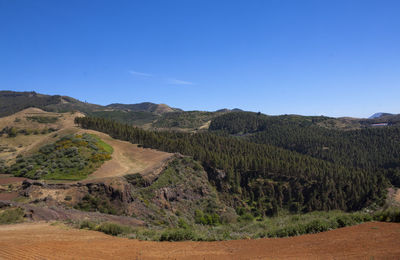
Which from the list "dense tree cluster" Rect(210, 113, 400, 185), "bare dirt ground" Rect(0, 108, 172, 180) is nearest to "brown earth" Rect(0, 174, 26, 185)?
"bare dirt ground" Rect(0, 108, 172, 180)

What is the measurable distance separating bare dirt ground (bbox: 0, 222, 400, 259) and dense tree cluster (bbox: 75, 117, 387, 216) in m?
47.1

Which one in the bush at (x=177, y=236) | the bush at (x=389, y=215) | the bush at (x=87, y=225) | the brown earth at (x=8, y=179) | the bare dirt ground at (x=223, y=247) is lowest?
the brown earth at (x=8, y=179)

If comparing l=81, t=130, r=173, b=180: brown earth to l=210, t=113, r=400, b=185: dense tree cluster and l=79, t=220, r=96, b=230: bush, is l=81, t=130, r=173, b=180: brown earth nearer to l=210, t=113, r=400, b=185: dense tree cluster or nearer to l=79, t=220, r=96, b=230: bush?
l=79, t=220, r=96, b=230: bush

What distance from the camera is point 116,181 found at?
3509 cm

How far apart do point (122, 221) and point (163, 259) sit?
12008 millimetres

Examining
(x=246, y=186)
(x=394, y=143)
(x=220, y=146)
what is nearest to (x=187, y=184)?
(x=246, y=186)

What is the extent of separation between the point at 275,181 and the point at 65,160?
2292 inches

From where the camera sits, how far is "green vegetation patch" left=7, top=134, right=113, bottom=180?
3959 centimetres

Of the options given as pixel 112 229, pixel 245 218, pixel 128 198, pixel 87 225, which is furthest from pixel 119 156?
pixel 112 229

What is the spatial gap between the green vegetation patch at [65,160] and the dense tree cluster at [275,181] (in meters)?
17.3

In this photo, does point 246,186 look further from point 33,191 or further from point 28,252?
point 28,252

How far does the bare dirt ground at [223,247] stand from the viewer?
433 inches

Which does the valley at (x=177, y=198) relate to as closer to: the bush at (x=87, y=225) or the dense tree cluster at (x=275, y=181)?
the bush at (x=87, y=225)

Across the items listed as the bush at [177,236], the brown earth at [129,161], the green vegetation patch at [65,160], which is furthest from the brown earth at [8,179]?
the bush at [177,236]
